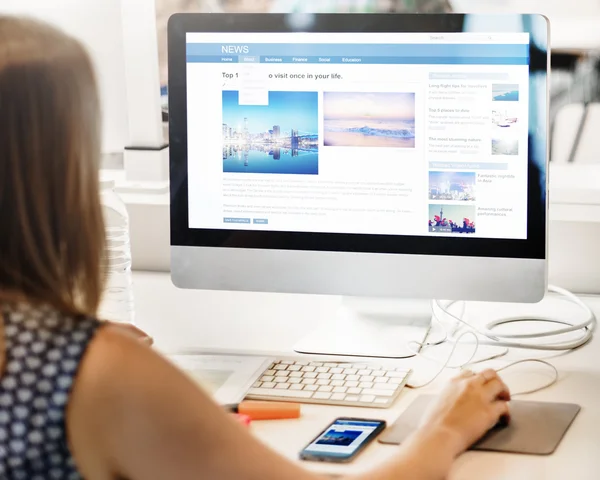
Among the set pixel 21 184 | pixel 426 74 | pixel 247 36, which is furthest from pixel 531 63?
pixel 21 184

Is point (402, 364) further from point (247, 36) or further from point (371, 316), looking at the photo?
point (247, 36)

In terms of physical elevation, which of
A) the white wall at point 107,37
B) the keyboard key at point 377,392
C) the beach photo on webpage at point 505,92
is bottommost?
the keyboard key at point 377,392

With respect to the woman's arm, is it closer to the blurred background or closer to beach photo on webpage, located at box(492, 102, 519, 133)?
beach photo on webpage, located at box(492, 102, 519, 133)

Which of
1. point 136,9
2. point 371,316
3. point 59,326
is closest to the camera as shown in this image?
point 59,326

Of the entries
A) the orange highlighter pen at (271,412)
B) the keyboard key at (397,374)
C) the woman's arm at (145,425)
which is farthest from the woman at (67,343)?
the keyboard key at (397,374)

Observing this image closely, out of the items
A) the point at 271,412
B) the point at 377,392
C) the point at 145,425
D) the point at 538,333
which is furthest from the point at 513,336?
the point at 145,425

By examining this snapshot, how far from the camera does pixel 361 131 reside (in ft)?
4.36

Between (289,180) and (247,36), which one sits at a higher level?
(247,36)

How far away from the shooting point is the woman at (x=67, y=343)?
71cm

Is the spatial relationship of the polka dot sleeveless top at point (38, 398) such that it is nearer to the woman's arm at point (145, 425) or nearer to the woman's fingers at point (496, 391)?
the woman's arm at point (145, 425)

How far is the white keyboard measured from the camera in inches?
45.9

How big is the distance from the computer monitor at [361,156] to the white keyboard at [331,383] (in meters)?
0.09

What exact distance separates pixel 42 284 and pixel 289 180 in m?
0.63

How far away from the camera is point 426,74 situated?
1.31 meters
